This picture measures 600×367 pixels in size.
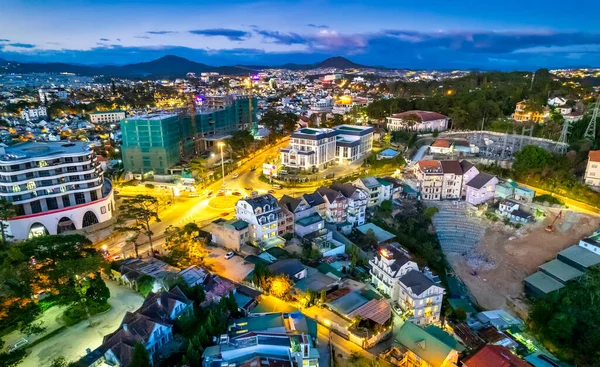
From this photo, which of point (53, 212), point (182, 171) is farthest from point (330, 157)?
point (53, 212)

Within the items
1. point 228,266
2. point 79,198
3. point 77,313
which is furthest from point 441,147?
point 77,313

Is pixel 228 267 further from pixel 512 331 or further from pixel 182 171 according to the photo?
pixel 182 171

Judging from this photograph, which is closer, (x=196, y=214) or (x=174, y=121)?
(x=196, y=214)

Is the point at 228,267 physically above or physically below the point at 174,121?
below

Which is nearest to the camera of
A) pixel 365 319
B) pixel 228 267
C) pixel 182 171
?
pixel 365 319

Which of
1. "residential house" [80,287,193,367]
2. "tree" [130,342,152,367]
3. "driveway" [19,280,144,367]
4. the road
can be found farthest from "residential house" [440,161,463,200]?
"tree" [130,342,152,367]

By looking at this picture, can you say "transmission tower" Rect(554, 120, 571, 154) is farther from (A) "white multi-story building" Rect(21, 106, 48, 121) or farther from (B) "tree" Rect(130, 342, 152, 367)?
(A) "white multi-story building" Rect(21, 106, 48, 121)

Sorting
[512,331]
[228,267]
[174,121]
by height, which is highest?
[174,121]

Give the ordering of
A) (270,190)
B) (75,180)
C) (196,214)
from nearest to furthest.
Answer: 1. (75,180)
2. (196,214)
3. (270,190)
